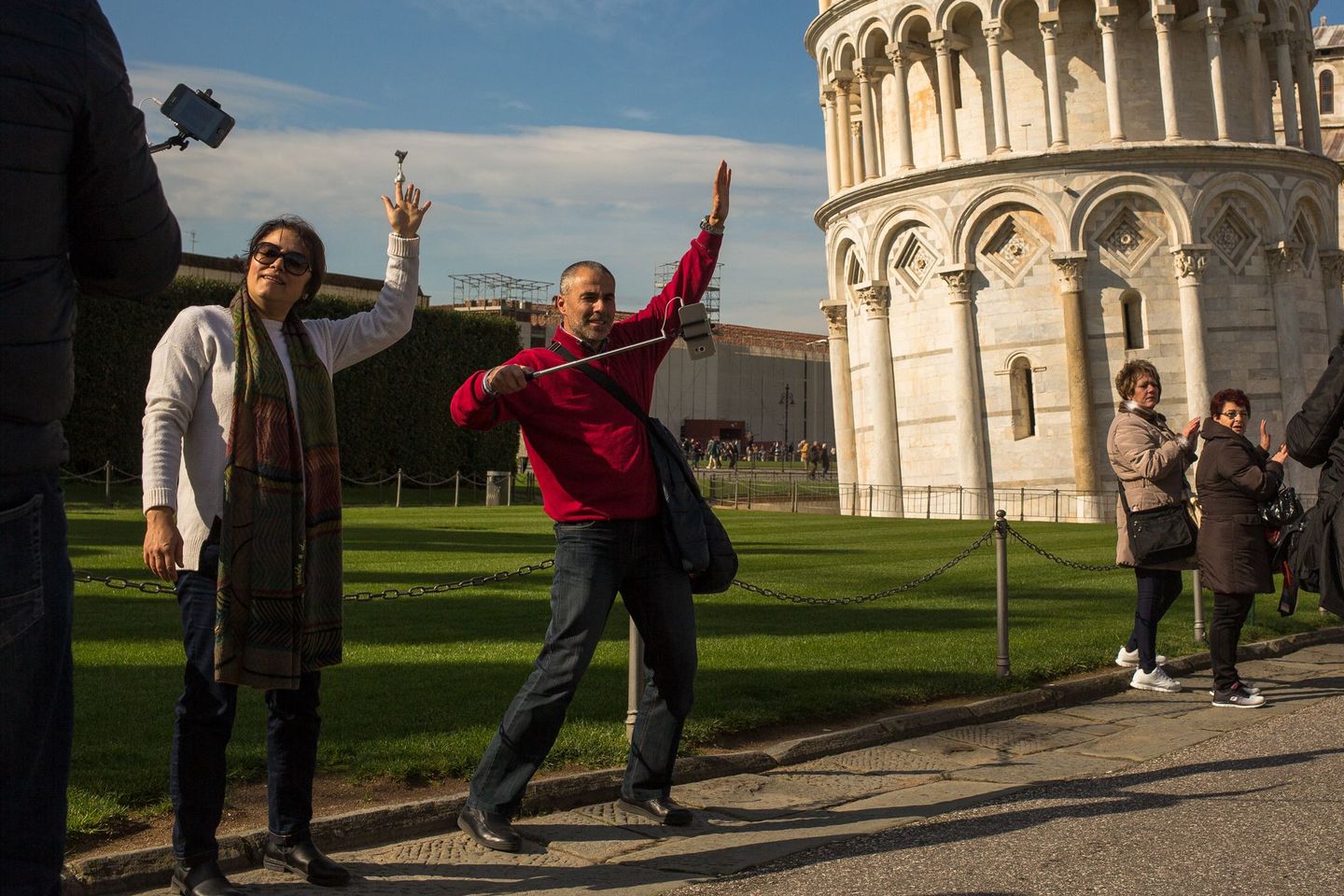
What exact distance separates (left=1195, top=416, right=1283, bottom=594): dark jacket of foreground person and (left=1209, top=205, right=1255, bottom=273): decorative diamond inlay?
27709 millimetres

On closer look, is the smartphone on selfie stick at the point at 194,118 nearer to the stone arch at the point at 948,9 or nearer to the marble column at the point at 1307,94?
the stone arch at the point at 948,9

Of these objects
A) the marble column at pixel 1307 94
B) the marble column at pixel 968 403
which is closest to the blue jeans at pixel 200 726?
the marble column at pixel 968 403

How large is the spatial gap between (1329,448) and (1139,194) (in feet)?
97.8

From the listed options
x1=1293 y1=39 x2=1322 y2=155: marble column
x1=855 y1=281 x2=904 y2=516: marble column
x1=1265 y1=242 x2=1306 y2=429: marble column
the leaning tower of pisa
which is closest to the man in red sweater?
the leaning tower of pisa

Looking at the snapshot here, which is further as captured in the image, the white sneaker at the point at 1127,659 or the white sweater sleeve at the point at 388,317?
the white sneaker at the point at 1127,659

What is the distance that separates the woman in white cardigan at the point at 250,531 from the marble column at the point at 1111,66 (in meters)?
32.0

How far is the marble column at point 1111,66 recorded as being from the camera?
33.1 meters

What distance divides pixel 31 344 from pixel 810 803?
14.7ft

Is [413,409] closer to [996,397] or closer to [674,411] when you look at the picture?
[996,397]

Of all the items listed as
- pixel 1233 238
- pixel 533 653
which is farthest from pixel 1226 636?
pixel 1233 238

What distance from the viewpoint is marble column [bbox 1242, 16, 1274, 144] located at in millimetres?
35031

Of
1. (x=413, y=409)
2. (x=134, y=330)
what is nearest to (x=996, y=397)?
(x=413, y=409)

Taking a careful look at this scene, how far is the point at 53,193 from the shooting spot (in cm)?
221

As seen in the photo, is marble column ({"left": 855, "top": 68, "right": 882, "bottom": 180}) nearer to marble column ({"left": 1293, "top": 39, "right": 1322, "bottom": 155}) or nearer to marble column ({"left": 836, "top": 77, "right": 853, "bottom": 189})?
marble column ({"left": 836, "top": 77, "right": 853, "bottom": 189})
